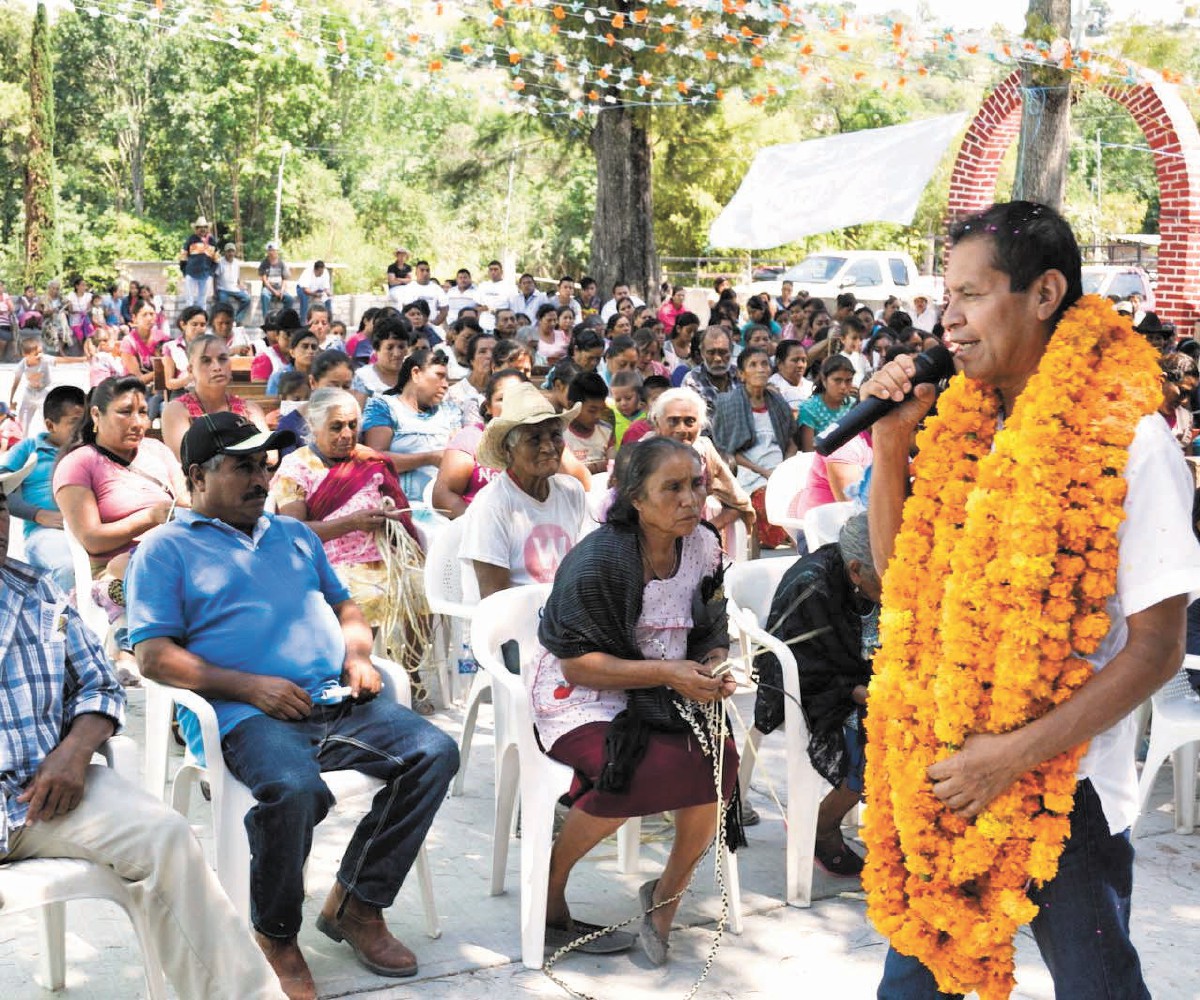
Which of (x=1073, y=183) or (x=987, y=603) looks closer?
(x=987, y=603)

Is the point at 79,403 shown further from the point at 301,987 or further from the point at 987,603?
the point at 987,603

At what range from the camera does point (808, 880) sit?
4.36m

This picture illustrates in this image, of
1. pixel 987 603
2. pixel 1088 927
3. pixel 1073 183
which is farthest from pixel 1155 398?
pixel 1073 183

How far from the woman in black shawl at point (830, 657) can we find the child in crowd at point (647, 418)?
2195mm

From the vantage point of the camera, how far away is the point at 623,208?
64.2 ft

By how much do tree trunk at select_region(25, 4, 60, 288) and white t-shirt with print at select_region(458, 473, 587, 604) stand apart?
106 feet

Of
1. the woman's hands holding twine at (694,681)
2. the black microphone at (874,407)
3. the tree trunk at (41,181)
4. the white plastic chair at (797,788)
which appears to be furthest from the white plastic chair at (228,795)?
the tree trunk at (41,181)

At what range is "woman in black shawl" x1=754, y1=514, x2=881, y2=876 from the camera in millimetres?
4402

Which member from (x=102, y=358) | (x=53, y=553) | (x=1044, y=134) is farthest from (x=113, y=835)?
(x=1044, y=134)

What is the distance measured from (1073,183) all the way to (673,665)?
57956mm

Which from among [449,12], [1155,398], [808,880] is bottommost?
[808,880]

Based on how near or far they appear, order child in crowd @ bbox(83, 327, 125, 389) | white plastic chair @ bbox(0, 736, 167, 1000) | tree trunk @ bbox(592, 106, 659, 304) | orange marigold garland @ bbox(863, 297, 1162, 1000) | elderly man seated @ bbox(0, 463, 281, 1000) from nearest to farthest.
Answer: orange marigold garland @ bbox(863, 297, 1162, 1000), white plastic chair @ bbox(0, 736, 167, 1000), elderly man seated @ bbox(0, 463, 281, 1000), child in crowd @ bbox(83, 327, 125, 389), tree trunk @ bbox(592, 106, 659, 304)

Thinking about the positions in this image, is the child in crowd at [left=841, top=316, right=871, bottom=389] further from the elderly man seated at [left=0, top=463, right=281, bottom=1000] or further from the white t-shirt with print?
the elderly man seated at [left=0, top=463, right=281, bottom=1000]

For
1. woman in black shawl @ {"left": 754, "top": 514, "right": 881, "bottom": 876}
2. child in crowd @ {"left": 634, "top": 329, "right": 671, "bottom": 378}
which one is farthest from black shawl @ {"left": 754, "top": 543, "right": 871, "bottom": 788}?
child in crowd @ {"left": 634, "top": 329, "right": 671, "bottom": 378}
